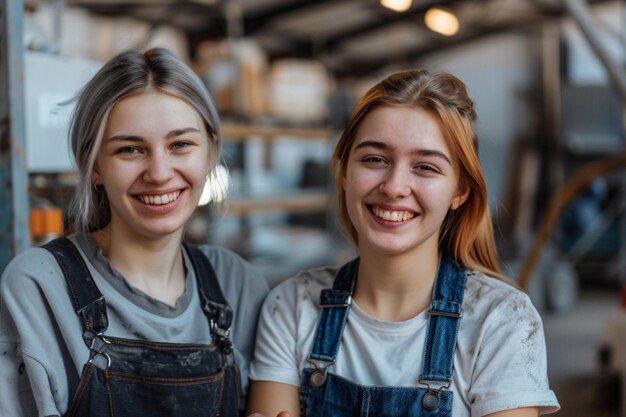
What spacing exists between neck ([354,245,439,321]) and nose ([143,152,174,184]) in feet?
1.38

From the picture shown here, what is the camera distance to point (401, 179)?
1419mm

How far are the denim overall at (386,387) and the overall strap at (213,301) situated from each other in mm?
176

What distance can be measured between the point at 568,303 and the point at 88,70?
18.3ft

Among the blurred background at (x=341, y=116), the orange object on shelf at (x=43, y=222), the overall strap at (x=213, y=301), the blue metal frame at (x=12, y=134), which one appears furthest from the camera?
the blurred background at (x=341, y=116)

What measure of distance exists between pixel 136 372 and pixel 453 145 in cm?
71

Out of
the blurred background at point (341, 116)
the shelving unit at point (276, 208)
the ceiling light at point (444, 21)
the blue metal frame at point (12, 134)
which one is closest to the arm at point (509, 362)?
the blurred background at point (341, 116)

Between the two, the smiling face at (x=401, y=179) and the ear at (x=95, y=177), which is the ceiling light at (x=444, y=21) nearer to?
the smiling face at (x=401, y=179)

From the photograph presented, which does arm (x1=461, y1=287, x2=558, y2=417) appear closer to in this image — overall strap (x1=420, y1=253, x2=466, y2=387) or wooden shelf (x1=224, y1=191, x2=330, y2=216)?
overall strap (x1=420, y1=253, x2=466, y2=387)

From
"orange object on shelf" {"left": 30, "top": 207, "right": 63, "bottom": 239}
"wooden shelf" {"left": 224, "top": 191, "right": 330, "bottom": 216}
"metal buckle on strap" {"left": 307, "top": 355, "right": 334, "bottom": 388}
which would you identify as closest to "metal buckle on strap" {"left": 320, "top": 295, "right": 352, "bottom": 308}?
"metal buckle on strap" {"left": 307, "top": 355, "right": 334, "bottom": 388}

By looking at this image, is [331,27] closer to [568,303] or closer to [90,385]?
[568,303]

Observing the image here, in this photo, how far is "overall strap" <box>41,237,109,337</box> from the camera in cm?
137

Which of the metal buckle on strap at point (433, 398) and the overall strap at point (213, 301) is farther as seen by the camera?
the overall strap at point (213, 301)

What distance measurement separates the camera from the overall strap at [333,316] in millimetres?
1494

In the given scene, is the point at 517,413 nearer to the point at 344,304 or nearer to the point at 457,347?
the point at 457,347
